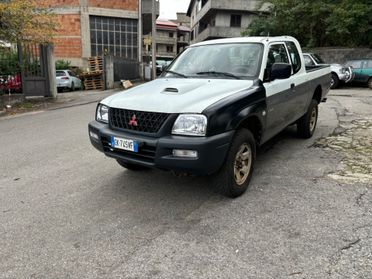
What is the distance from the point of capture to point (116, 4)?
26609 mm

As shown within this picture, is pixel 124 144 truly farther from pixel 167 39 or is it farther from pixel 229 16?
pixel 167 39

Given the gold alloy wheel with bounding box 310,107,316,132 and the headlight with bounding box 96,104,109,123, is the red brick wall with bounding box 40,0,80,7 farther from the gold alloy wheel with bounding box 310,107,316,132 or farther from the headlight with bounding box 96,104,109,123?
the headlight with bounding box 96,104,109,123

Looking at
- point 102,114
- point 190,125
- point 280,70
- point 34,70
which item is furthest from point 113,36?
point 190,125

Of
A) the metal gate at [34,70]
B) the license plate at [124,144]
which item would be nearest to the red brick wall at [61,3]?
the metal gate at [34,70]

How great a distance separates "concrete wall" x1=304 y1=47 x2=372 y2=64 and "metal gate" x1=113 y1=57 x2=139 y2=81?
13.3 metres

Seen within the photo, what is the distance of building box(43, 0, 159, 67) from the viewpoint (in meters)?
26.0

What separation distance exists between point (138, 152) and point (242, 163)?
128 cm

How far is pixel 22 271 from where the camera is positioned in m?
2.74

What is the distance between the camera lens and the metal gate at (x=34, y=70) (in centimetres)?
1337

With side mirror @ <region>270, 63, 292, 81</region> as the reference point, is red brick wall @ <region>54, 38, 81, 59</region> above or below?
above

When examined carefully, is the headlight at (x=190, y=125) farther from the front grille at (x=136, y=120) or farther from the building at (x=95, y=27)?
the building at (x=95, y=27)

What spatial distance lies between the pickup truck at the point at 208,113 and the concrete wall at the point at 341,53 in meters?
18.0

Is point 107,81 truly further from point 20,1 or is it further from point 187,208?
point 187,208

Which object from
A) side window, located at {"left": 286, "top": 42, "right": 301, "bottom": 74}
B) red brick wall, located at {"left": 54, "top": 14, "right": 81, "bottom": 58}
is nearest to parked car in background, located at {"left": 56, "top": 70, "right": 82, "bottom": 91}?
red brick wall, located at {"left": 54, "top": 14, "right": 81, "bottom": 58}
